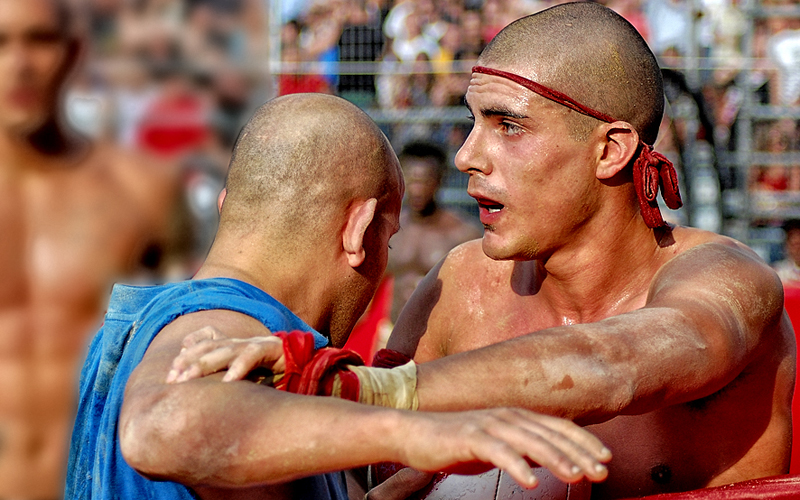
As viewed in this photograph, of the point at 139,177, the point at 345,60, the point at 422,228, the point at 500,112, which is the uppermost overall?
the point at 500,112

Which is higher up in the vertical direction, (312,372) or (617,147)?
(617,147)

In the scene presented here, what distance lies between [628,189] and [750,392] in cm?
66

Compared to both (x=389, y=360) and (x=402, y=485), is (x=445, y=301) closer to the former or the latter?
(x=389, y=360)

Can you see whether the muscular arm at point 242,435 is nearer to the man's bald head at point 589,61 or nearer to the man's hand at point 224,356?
the man's hand at point 224,356

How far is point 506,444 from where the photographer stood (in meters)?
1.39

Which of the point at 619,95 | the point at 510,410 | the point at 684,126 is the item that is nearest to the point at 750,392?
the point at 619,95

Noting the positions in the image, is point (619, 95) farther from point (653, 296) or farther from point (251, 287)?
point (251, 287)

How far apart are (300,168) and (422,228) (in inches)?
266

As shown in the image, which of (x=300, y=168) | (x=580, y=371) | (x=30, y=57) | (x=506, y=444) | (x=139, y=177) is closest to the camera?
(x=506, y=444)

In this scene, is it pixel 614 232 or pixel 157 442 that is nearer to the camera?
pixel 157 442

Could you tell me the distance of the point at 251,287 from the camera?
196 centimetres

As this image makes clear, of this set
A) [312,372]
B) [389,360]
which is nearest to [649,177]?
[389,360]

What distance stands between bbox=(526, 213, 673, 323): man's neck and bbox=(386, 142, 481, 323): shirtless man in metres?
5.66

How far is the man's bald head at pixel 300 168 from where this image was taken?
2.14 m
